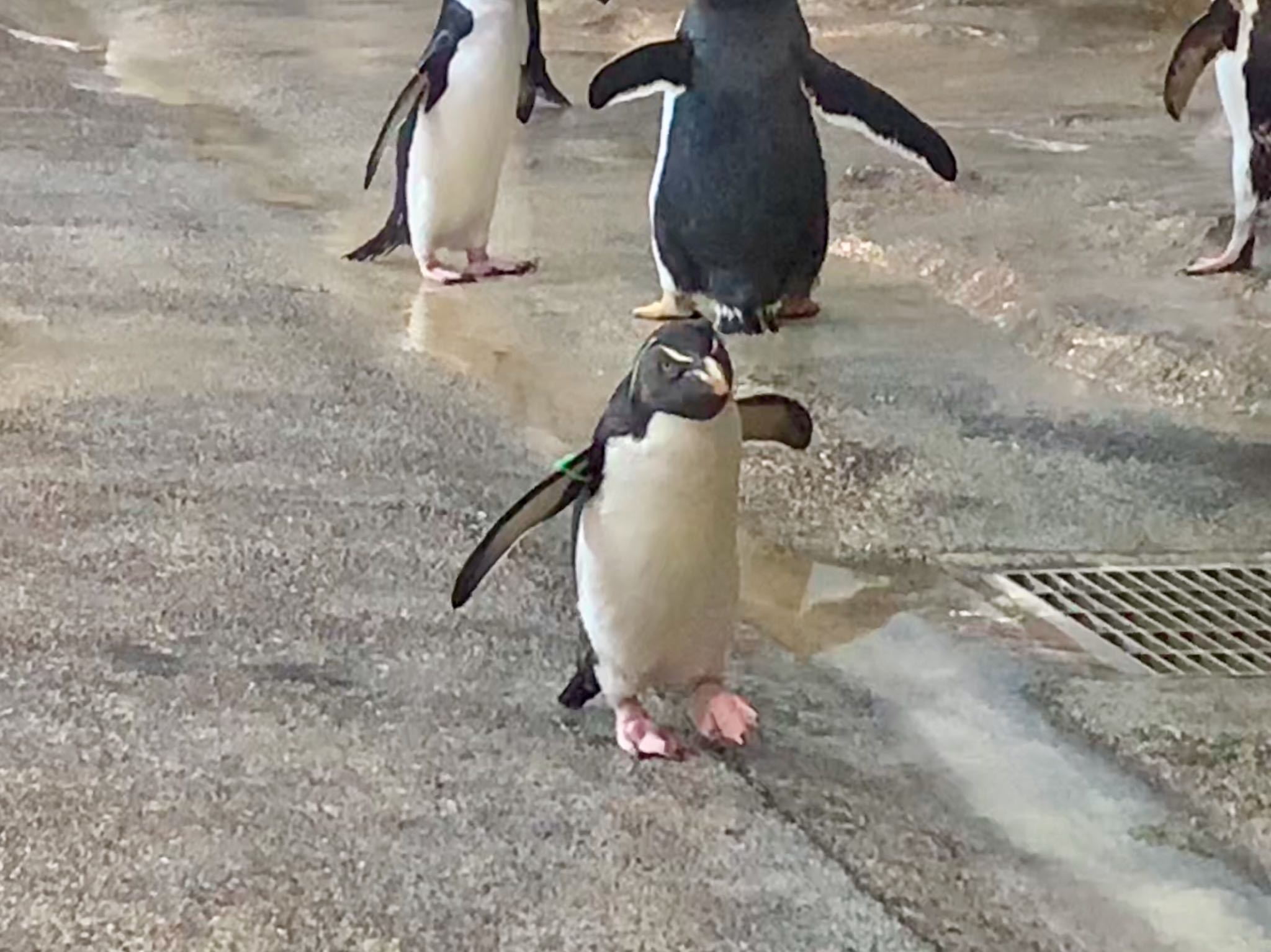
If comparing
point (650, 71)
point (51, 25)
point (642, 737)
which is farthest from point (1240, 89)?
point (51, 25)

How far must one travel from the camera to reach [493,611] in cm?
205

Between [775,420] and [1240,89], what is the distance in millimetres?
1759

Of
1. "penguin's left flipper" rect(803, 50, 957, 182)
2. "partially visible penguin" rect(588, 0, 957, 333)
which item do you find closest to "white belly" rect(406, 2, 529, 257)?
"partially visible penguin" rect(588, 0, 957, 333)

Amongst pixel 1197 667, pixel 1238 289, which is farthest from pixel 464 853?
pixel 1238 289

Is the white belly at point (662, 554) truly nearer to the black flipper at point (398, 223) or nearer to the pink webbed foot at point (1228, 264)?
the black flipper at point (398, 223)

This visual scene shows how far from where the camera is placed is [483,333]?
10.0ft

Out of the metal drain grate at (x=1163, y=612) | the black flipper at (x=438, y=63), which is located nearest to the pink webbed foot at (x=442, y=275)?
the black flipper at (x=438, y=63)

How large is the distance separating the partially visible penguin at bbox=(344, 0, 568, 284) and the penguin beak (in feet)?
5.10

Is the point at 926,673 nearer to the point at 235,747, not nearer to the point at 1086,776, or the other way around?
the point at 1086,776

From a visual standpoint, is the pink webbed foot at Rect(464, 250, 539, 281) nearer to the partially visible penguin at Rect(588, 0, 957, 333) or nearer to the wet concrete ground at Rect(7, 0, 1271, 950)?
the wet concrete ground at Rect(7, 0, 1271, 950)

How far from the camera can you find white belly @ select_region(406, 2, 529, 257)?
10.2ft

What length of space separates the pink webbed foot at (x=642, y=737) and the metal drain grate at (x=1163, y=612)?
498 mm

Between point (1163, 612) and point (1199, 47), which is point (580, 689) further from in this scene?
point (1199, 47)

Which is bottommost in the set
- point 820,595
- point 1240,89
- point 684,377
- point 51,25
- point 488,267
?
point 51,25
